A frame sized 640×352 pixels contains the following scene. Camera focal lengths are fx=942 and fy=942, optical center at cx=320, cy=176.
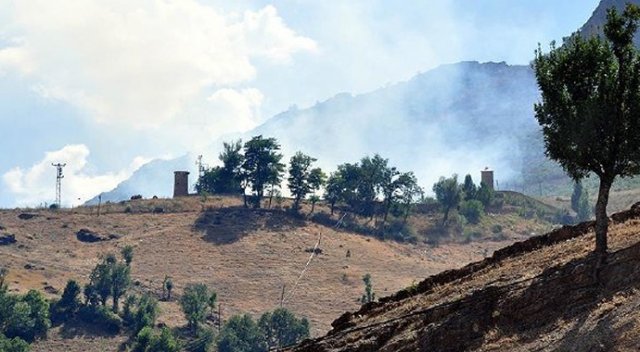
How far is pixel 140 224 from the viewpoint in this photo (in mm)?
134000

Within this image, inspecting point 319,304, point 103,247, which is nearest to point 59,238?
point 103,247

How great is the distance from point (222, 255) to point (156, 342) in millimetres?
33353

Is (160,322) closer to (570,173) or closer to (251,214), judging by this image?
(251,214)

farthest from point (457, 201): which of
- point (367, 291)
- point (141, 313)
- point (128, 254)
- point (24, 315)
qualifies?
point (24, 315)

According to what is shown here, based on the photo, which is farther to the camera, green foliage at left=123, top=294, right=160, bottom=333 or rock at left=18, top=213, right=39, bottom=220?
rock at left=18, top=213, right=39, bottom=220

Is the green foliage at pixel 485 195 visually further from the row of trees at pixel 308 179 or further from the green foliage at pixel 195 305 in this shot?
the green foliage at pixel 195 305

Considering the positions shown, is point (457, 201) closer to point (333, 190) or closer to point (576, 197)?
point (333, 190)

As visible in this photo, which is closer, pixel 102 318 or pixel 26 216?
pixel 102 318

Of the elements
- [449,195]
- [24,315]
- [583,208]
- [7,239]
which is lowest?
Result: [24,315]

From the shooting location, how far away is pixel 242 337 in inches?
3826

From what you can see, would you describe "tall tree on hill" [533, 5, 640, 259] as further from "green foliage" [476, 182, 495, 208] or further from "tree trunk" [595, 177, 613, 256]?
"green foliage" [476, 182, 495, 208]

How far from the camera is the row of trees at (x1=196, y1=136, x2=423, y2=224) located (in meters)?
143

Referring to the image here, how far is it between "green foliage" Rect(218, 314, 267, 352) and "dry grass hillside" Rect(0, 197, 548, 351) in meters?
6.25

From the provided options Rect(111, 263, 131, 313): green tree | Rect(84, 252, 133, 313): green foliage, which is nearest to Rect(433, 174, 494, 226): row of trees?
Rect(111, 263, 131, 313): green tree
